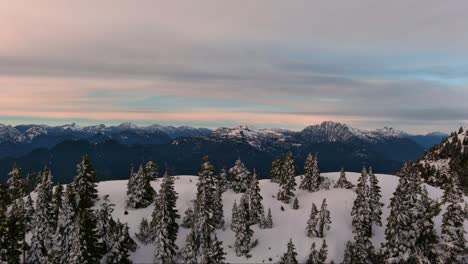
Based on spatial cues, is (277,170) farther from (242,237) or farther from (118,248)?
(118,248)

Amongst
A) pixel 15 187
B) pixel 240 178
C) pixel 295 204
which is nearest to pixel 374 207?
pixel 295 204

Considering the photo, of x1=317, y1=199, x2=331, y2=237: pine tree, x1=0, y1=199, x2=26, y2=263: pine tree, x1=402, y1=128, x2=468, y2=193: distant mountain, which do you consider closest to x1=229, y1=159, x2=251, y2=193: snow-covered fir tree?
x1=317, y1=199, x2=331, y2=237: pine tree

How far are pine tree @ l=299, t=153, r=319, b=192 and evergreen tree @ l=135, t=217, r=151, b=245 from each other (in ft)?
150

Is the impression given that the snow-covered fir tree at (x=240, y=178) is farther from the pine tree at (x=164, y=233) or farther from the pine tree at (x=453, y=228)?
the pine tree at (x=453, y=228)

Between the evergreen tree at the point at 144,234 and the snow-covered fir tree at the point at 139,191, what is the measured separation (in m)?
9.21

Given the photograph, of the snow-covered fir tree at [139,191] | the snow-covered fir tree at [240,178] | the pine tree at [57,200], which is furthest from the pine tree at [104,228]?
the snow-covered fir tree at [240,178]

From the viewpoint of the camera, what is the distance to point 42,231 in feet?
225

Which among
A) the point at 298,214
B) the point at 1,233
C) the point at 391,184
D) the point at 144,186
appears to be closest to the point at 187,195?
the point at 144,186

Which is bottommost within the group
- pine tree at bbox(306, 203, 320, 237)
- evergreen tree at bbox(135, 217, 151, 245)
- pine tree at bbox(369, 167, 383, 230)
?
evergreen tree at bbox(135, 217, 151, 245)

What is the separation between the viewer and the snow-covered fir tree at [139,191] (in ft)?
289

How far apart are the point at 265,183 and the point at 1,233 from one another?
6759 cm

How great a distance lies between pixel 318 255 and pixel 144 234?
121 ft

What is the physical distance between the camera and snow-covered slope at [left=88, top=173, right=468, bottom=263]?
75625 millimetres

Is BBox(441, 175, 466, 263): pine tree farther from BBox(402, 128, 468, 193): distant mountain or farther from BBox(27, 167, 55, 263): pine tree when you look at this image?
BBox(402, 128, 468, 193): distant mountain
